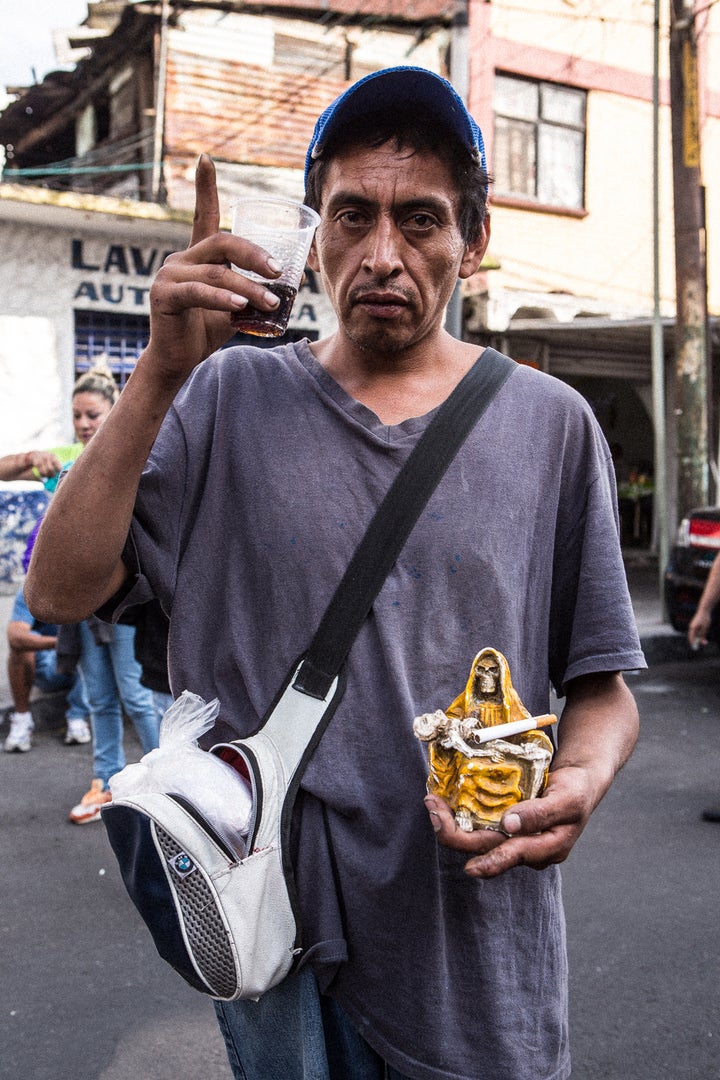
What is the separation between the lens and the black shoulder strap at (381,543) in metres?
1.37

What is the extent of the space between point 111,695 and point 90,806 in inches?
22.4

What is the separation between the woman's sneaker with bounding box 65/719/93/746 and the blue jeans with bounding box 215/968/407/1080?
535 cm

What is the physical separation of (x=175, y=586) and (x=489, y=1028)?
74 cm

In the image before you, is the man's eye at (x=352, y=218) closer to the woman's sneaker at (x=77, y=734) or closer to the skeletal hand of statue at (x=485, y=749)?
the skeletal hand of statue at (x=485, y=749)

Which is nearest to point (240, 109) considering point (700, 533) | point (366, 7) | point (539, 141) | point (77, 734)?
point (366, 7)

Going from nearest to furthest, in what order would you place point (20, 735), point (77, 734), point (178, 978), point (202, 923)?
1. point (202, 923)
2. point (178, 978)
3. point (20, 735)
4. point (77, 734)

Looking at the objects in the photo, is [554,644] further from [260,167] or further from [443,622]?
[260,167]

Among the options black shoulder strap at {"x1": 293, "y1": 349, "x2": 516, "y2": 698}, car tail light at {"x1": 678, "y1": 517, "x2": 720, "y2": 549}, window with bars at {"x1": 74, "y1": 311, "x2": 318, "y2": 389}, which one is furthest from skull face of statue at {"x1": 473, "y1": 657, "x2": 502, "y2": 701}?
window with bars at {"x1": 74, "y1": 311, "x2": 318, "y2": 389}

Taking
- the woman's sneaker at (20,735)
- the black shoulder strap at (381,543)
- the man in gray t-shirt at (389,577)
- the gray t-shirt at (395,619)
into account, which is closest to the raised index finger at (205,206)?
the man in gray t-shirt at (389,577)

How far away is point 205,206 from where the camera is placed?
1401 millimetres

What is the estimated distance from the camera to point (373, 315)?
1.50 metres

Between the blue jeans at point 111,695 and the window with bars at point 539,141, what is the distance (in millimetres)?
10736

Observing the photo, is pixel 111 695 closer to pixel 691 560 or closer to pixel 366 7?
pixel 691 560

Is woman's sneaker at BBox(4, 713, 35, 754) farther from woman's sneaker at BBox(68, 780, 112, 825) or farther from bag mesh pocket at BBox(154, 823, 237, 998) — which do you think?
bag mesh pocket at BBox(154, 823, 237, 998)
